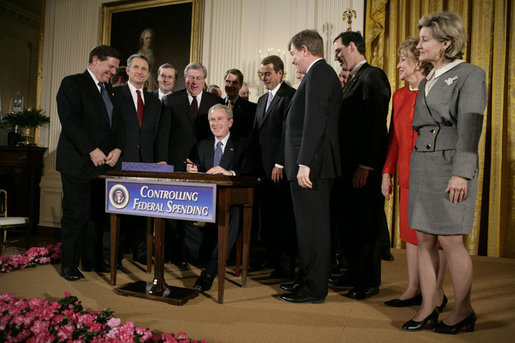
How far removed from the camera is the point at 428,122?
7.04 ft

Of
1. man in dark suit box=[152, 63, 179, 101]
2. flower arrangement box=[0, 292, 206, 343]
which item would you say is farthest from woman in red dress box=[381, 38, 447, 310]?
man in dark suit box=[152, 63, 179, 101]

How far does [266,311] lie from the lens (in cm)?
251

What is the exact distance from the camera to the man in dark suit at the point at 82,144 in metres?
3.24

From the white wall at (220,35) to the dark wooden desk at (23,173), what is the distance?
0.41m

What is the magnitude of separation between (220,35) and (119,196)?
3.82 m

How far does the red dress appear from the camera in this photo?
102 inches

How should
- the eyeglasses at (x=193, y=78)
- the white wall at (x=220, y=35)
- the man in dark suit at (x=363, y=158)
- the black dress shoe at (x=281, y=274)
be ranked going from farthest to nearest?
the white wall at (x=220, y=35)
the eyeglasses at (x=193, y=78)
the black dress shoe at (x=281, y=274)
the man in dark suit at (x=363, y=158)

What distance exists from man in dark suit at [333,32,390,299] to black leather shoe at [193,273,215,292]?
0.99 metres

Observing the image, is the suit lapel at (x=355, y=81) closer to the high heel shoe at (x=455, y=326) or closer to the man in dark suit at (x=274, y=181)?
the man in dark suit at (x=274, y=181)

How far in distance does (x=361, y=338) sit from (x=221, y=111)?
1.97 metres

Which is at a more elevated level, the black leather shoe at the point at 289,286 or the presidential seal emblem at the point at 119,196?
the presidential seal emblem at the point at 119,196

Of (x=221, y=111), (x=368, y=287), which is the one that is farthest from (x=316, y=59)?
(x=368, y=287)

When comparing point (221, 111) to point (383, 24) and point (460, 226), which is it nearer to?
point (460, 226)

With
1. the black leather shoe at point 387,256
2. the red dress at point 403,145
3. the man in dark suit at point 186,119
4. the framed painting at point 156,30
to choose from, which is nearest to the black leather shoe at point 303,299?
the red dress at point 403,145
